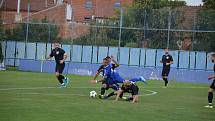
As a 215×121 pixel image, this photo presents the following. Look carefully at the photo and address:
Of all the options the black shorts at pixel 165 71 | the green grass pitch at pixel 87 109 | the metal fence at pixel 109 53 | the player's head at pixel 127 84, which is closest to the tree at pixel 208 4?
the metal fence at pixel 109 53

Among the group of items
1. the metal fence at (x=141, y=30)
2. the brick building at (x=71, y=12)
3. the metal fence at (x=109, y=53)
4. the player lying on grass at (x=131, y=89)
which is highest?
the brick building at (x=71, y=12)

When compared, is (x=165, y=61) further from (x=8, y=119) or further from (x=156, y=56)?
(x=8, y=119)

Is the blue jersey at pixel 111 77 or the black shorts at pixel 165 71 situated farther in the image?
the black shorts at pixel 165 71

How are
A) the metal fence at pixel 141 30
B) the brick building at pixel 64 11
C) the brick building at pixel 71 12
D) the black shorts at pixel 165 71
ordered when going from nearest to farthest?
the black shorts at pixel 165 71
the metal fence at pixel 141 30
the brick building at pixel 71 12
the brick building at pixel 64 11

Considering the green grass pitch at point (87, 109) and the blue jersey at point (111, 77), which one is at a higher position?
the blue jersey at point (111, 77)

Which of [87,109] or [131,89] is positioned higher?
[131,89]

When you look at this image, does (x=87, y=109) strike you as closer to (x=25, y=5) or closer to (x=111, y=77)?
(x=111, y=77)

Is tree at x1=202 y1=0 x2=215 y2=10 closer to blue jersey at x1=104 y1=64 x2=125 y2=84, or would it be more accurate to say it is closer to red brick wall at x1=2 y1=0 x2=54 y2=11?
red brick wall at x1=2 y1=0 x2=54 y2=11

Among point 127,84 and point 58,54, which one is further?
point 58,54

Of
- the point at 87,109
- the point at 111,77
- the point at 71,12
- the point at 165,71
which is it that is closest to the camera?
the point at 87,109

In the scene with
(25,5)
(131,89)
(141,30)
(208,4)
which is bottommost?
(131,89)

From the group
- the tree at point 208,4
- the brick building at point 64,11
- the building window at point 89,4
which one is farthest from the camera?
the building window at point 89,4

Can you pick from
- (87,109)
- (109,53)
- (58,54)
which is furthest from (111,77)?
(109,53)

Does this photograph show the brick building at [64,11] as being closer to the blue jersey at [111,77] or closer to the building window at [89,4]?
the building window at [89,4]
